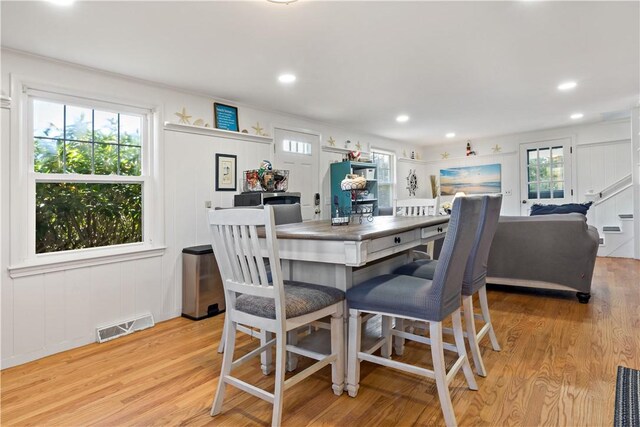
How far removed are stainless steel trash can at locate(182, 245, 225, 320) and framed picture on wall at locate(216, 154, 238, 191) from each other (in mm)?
770

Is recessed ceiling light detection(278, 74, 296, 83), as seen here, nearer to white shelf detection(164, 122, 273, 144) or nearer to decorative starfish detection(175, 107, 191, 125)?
white shelf detection(164, 122, 273, 144)

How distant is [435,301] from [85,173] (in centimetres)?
289

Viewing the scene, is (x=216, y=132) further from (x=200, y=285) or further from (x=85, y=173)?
(x=200, y=285)

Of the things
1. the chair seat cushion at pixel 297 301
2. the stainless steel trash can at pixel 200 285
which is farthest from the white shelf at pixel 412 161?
the chair seat cushion at pixel 297 301

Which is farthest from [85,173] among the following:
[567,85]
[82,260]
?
[567,85]

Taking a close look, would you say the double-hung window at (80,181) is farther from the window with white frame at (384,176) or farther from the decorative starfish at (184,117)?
the window with white frame at (384,176)

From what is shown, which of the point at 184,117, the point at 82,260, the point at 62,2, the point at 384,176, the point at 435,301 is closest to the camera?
the point at 435,301

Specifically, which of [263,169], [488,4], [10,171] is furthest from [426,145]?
[10,171]

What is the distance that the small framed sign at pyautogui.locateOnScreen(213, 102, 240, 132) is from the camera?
3805 millimetres

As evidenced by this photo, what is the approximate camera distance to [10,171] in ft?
8.18

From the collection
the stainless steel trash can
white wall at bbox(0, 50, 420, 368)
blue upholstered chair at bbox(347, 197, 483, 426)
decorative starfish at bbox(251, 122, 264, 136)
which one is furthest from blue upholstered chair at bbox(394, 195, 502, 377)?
decorative starfish at bbox(251, 122, 264, 136)

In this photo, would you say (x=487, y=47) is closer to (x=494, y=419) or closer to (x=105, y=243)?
(x=494, y=419)

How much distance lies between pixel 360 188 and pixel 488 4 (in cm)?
134

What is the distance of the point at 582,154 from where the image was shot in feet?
20.0
